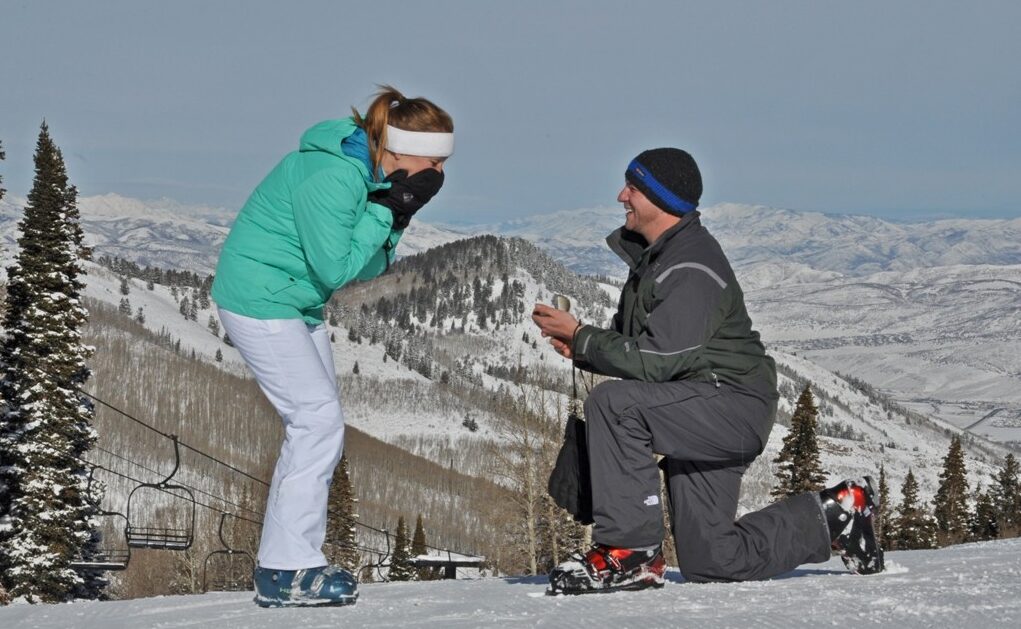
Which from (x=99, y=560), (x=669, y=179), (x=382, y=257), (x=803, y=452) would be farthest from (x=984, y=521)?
(x=382, y=257)

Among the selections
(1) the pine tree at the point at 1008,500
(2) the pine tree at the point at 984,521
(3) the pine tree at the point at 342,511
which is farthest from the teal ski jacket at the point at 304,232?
(2) the pine tree at the point at 984,521

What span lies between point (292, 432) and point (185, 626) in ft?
3.61

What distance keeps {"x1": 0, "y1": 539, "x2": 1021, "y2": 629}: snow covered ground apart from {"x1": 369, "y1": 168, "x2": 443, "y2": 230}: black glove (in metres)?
1.84

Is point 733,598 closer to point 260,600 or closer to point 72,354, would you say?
point 260,600

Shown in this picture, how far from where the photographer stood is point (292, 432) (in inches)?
219

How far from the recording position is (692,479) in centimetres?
590

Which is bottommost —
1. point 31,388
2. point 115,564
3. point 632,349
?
point 115,564

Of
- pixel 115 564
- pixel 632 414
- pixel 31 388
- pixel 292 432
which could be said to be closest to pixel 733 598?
pixel 632 414

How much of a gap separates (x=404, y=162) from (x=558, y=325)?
112 centimetres

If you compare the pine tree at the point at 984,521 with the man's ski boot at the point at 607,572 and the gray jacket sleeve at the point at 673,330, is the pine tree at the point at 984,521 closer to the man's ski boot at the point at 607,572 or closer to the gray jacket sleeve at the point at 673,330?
the man's ski boot at the point at 607,572

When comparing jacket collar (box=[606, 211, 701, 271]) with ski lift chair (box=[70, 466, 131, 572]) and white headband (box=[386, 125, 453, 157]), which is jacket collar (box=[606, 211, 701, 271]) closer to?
white headband (box=[386, 125, 453, 157])

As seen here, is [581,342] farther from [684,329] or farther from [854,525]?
[854,525]

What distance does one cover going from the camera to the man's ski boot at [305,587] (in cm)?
546

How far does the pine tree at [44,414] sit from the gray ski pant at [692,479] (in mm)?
22596
